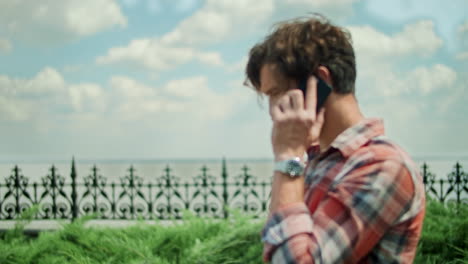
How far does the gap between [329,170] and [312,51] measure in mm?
401

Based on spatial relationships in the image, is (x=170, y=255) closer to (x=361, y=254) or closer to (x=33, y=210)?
(x=33, y=210)

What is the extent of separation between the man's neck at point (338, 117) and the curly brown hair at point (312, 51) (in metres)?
0.03

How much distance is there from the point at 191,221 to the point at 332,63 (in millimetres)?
3696

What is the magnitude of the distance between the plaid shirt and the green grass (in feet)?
7.29

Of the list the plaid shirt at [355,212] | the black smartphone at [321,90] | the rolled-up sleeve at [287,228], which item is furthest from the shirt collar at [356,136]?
the rolled-up sleeve at [287,228]

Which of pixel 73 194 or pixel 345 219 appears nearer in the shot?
pixel 345 219

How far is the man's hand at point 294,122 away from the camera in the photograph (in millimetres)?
1636

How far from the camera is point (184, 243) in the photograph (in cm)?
485

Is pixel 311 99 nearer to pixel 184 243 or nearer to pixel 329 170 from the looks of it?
pixel 329 170

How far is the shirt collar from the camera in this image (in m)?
1.67

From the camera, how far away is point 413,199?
5.37 feet

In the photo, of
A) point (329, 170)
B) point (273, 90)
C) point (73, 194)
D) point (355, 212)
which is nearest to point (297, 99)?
point (273, 90)

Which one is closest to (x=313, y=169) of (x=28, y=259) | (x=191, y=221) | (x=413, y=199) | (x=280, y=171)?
(x=280, y=171)

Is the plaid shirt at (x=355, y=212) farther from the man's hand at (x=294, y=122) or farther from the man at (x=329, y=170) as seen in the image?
the man's hand at (x=294, y=122)
